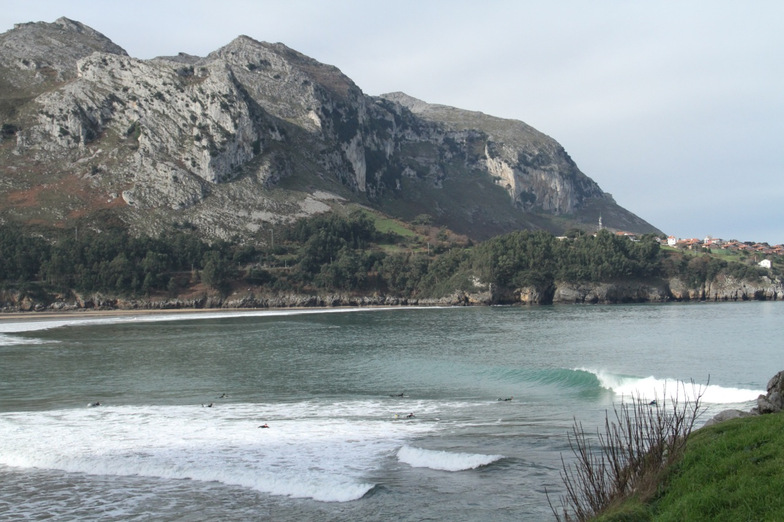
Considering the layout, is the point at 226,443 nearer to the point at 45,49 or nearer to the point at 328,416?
the point at 328,416

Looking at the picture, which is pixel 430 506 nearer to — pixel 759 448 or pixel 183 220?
pixel 759 448

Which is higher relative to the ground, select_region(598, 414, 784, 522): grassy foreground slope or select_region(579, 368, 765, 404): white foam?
select_region(598, 414, 784, 522): grassy foreground slope

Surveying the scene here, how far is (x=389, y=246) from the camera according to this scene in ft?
453

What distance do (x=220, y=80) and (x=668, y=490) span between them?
15497cm

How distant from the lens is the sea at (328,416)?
14016mm

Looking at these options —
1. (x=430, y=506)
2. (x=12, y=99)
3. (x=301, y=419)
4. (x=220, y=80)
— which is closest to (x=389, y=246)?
(x=220, y=80)

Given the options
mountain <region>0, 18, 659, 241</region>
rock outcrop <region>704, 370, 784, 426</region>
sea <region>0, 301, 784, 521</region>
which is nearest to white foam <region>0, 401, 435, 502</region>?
sea <region>0, 301, 784, 521</region>

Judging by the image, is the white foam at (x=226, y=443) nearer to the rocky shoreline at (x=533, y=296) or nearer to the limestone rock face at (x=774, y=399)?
the limestone rock face at (x=774, y=399)

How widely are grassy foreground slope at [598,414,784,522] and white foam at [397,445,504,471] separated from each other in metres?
6.44

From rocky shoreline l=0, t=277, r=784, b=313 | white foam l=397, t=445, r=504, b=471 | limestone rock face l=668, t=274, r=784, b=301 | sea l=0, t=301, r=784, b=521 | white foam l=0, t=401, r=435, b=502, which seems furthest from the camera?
limestone rock face l=668, t=274, r=784, b=301

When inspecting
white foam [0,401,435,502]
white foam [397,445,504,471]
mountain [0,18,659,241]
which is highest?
mountain [0,18,659,241]

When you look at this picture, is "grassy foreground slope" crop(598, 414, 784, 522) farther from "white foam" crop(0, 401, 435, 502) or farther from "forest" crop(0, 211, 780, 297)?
"forest" crop(0, 211, 780, 297)

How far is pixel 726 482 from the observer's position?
8.82 m

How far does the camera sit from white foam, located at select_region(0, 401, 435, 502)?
52.1 feet
